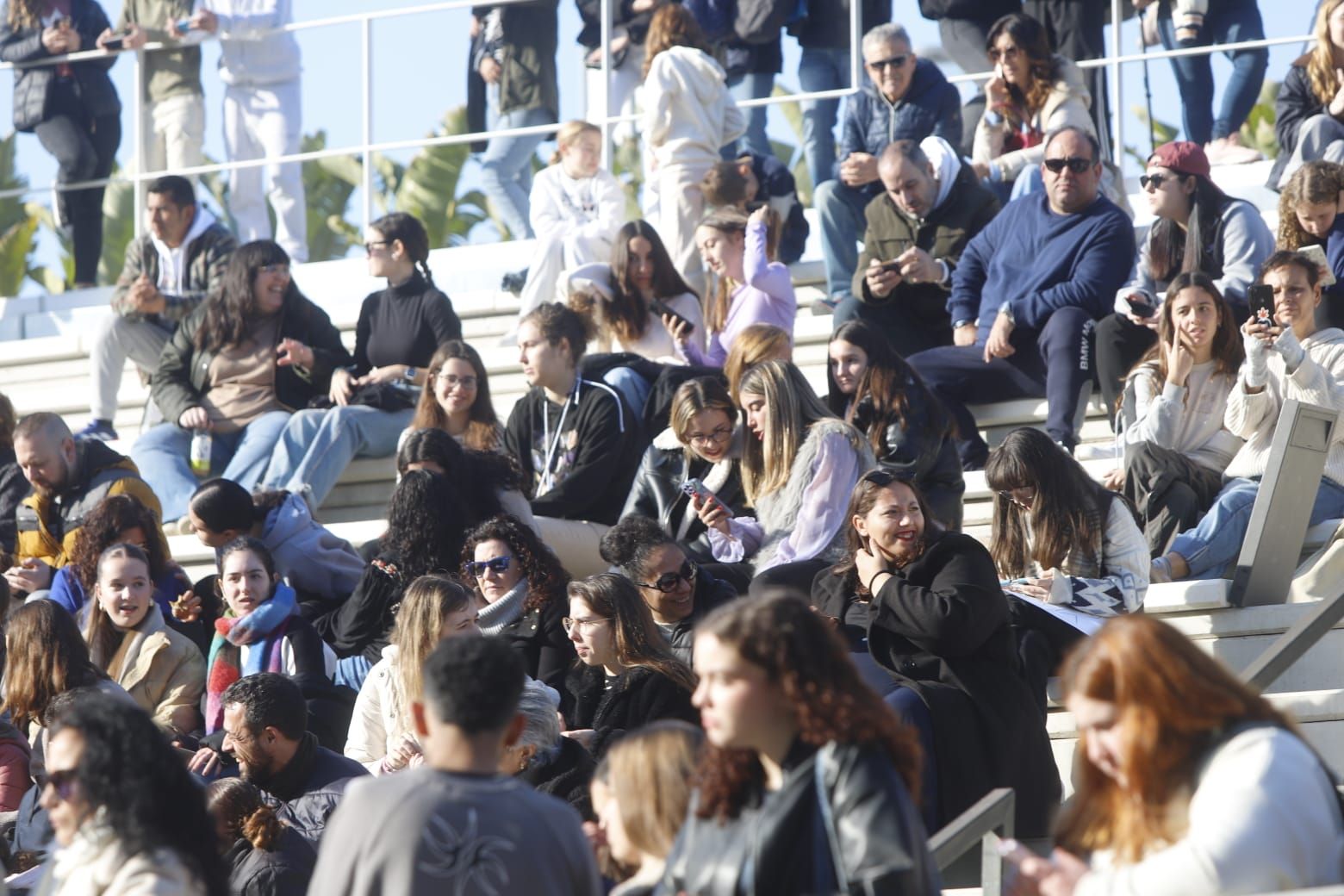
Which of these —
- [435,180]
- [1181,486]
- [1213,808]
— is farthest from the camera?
[435,180]

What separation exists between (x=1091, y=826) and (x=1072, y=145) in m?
5.64

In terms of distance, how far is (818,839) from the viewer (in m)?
3.65

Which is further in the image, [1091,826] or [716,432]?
[716,432]

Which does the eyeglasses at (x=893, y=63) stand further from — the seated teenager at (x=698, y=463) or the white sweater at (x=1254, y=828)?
the white sweater at (x=1254, y=828)

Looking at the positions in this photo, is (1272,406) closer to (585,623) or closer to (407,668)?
(585,623)

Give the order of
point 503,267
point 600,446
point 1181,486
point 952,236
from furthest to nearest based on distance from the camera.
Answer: point 503,267 < point 952,236 < point 600,446 < point 1181,486

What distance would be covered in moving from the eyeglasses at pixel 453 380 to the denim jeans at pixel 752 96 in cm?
348

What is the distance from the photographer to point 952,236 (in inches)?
383

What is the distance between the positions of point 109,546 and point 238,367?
6.35ft

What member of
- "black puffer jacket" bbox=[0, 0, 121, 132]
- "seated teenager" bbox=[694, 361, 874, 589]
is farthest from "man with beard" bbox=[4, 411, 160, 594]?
"black puffer jacket" bbox=[0, 0, 121, 132]

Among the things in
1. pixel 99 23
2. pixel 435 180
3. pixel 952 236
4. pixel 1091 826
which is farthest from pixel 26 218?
pixel 1091 826

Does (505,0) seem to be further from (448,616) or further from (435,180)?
(435,180)

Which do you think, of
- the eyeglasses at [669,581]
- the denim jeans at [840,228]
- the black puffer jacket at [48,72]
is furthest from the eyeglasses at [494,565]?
the black puffer jacket at [48,72]

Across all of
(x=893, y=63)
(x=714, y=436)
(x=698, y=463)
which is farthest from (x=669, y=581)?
(x=893, y=63)
